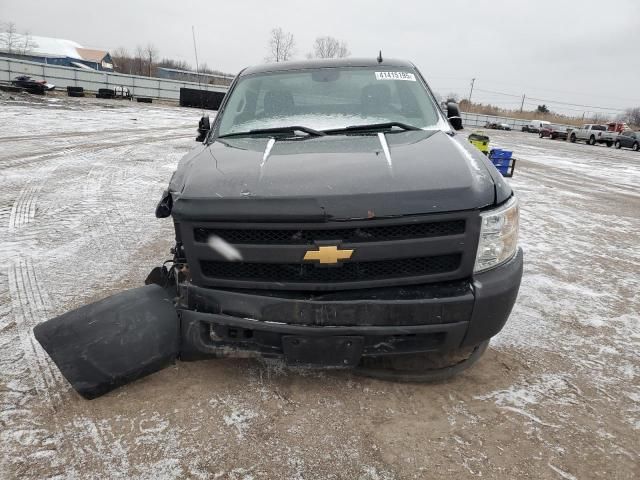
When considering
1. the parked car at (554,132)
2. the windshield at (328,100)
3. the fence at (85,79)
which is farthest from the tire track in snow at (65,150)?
the parked car at (554,132)

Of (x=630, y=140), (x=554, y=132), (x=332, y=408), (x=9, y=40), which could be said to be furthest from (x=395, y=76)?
(x=9, y=40)

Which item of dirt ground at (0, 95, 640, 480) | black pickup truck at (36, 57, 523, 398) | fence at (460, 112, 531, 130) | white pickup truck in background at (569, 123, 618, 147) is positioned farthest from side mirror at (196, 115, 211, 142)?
fence at (460, 112, 531, 130)

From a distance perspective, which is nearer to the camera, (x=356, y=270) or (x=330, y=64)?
(x=356, y=270)

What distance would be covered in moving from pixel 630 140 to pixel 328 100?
1350 inches

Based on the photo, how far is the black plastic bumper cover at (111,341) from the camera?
7.30ft

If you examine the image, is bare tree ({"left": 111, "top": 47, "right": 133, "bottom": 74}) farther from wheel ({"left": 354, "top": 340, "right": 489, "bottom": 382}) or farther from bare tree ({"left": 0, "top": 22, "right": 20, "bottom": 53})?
wheel ({"left": 354, "top": 340, "right": 489, "bottom": 382})

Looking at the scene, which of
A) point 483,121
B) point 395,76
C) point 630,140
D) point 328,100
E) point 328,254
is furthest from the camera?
point 483,121

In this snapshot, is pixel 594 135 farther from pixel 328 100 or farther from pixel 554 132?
pixel 328 100

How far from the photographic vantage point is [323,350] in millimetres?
2125

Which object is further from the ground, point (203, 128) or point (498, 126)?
point (498, 126)

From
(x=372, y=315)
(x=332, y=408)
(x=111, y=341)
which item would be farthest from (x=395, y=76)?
(x=111, y=341)

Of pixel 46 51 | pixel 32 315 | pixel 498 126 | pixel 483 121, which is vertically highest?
pixel 46 51

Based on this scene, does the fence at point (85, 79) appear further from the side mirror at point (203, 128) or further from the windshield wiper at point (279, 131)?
the windshield wiper at point (279, 131)

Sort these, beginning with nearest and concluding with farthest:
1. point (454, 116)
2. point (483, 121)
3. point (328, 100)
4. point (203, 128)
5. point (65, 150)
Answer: point (328, 100), point (454, 116), point (203, 128), point (65, 150), point (483, 121)
